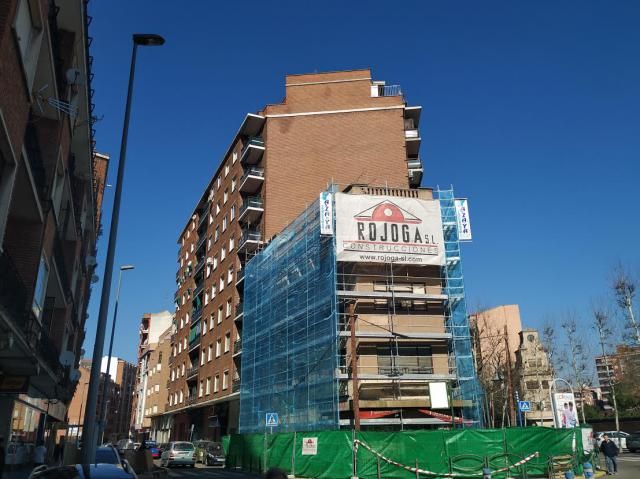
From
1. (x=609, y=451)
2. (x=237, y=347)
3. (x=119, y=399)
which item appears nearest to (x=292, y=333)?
(x=237, y=347)

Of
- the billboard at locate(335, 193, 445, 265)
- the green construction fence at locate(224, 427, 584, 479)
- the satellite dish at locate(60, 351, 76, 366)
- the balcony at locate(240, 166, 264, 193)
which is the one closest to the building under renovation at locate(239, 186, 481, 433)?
the billboard at locate(335, 193, 445, 265)

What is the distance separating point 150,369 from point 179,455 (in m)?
57.9

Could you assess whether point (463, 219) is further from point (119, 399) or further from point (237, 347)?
point (119, 399)

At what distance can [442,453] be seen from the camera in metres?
18.1

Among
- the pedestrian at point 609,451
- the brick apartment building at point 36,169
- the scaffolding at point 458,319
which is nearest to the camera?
the brick apartment building at point 36,169

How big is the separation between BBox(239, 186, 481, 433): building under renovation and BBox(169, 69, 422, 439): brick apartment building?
9.62 m

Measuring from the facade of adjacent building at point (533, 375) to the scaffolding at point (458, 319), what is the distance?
1130 inches

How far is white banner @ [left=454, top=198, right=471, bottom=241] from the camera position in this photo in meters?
29.1

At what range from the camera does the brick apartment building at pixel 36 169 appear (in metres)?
9.91

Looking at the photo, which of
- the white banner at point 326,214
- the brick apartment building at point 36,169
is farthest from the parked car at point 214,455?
the white banner at point 326,214

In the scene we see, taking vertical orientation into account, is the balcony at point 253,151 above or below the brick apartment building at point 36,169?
above

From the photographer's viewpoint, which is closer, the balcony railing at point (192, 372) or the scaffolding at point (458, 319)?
the scaffolding at point (458, 319)

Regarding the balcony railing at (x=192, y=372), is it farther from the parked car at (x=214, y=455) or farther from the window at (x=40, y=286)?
the window at (x=40, y=286)

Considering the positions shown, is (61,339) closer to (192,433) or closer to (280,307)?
(280,307)
